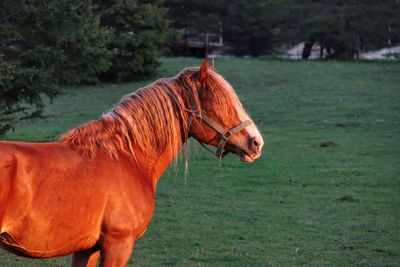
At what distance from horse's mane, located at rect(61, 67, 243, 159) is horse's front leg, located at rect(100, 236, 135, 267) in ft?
1.75

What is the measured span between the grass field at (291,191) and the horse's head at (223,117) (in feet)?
2.49

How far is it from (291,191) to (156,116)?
7121 mm

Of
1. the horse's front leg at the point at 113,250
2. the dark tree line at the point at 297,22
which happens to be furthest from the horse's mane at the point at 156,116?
the dark tree line at the point at 297,22

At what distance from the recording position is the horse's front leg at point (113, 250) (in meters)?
4.52

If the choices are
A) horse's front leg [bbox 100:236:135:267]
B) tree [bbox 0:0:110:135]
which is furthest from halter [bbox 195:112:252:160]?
tree [bbox 0:0:110:135]

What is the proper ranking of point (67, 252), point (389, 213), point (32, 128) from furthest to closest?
point (32, 128)
point (389, 213)
point (67, 252)

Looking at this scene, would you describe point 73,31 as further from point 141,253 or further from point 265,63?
point 265,63

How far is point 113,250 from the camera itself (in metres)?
4.53

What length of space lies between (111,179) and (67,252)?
505 millimetres

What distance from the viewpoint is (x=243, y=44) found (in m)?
40.1

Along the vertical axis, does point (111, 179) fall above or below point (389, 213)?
above

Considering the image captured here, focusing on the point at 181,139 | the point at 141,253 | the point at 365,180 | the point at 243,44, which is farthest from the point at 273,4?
the point at 181,139

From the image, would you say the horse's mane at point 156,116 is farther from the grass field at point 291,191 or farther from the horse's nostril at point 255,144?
the grass field at point 291,191

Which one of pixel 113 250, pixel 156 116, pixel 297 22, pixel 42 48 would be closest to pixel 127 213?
pixel 113 250
